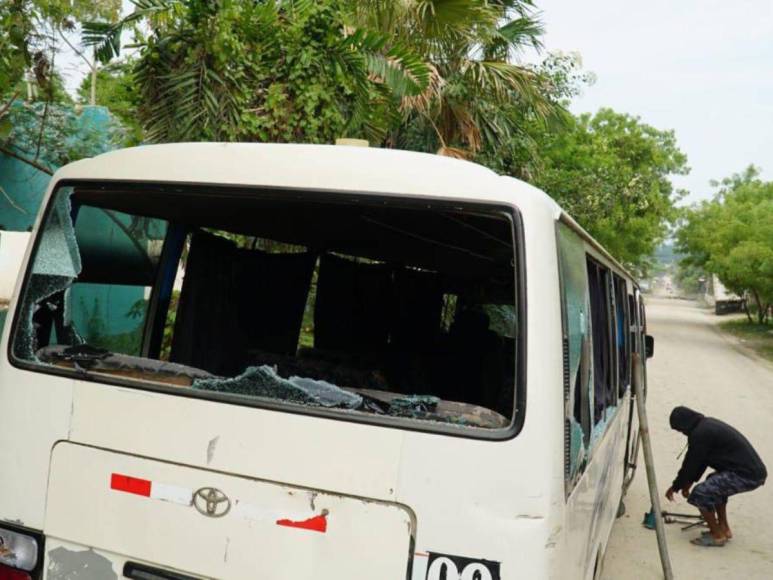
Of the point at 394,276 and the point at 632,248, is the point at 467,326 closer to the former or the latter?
the point at 394,276

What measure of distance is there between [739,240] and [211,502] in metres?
38.6

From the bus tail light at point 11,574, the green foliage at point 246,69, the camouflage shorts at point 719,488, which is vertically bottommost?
the camouflage shorts at point 719,488

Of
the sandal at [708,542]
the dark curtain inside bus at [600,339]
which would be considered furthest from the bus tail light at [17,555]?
the sandal at [708,542]

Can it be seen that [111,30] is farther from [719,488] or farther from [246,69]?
[719,488]

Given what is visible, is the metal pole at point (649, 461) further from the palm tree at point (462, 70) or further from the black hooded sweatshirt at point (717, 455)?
the palm tree at point (462, 70)

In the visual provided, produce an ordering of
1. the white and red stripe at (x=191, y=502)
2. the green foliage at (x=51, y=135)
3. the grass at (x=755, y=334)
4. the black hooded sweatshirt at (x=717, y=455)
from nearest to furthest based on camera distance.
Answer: the white and red stripe at (x=191, y=502) → the black hooded sweatshirt at (x=717, y=455) → the green foliage at (x=51, y=135) → the grass at (x=755, y=334)

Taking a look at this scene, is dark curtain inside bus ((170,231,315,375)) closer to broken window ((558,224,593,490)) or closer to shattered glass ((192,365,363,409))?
shattered glass ((192,365,363,409))

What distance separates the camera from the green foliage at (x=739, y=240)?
31.6 metres

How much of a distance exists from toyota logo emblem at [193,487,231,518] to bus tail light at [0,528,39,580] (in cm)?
59

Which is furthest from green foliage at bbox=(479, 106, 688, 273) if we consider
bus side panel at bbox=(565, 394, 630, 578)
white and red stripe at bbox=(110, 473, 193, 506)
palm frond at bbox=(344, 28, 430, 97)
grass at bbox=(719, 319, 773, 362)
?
white and red stripe at bbox=(110, 473, 193, 506)

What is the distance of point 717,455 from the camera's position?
6.57 meters

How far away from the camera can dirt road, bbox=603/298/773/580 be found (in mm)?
6078

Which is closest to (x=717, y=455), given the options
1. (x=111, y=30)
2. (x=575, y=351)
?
(x=575, y=351)

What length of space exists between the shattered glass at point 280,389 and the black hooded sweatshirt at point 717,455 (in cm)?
492
